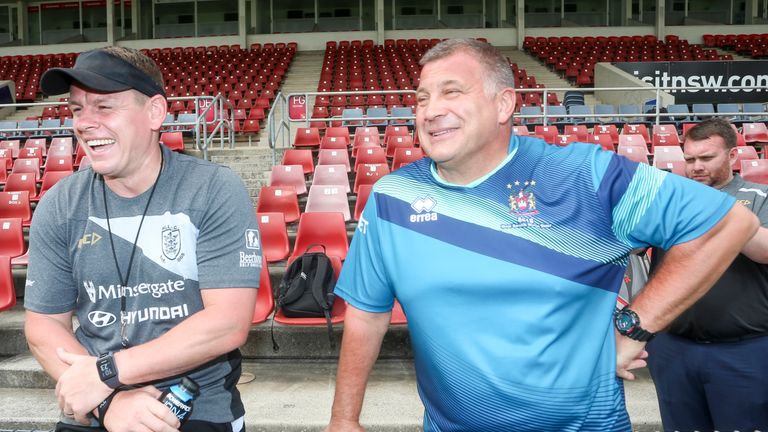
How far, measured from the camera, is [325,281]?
12.5ft

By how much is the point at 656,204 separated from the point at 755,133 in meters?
9.42

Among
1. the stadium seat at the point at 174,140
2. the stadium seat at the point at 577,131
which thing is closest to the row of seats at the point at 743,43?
the stadium seat at the point at 577,131

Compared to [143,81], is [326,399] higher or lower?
lower

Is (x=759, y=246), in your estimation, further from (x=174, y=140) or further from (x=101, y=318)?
(x=174, y=140)

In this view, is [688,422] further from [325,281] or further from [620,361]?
[325,281]

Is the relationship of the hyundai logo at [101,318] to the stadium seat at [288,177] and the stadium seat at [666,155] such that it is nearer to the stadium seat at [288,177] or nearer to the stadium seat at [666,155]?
the stadium seat at [288,177]

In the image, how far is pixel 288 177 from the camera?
6.76 m

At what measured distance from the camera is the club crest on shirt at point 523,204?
1414 millimetres

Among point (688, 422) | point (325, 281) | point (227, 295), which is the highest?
point (227, 295)

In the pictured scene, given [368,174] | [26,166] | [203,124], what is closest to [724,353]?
[368,174]

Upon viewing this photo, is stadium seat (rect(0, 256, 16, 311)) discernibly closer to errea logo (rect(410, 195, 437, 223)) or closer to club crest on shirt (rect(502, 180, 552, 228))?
errea logo (rect(410, 195, 437, 223))

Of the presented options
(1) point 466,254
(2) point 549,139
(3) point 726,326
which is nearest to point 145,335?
(1) point 466,254

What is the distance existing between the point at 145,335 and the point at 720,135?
226 cm

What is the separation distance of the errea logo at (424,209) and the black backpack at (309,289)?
7.64 feet
